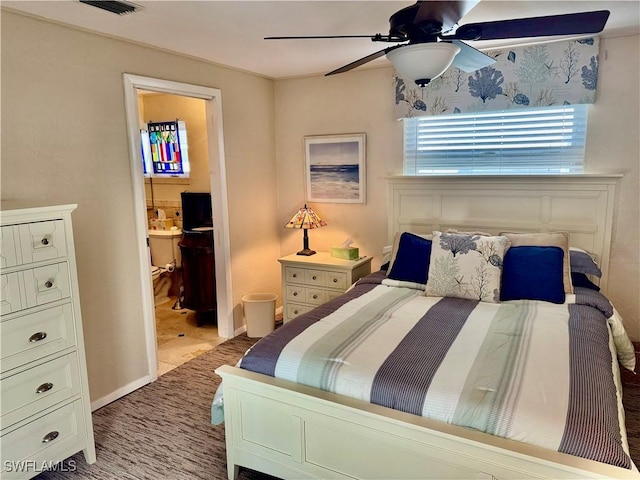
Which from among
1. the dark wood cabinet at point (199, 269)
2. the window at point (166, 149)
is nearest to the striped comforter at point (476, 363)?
the dark wood cabinet at point (199, 269)

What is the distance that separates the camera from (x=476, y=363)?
6.17ft

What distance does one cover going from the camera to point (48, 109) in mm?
2467

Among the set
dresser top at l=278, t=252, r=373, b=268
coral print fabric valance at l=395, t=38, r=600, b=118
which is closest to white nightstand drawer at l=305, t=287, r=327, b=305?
dresser top at l=278, t=252, r=373, b=268

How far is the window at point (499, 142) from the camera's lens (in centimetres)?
318

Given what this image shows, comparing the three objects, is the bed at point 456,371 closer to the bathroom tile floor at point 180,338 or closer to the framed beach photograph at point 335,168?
the framed beach photograph at point 335,168

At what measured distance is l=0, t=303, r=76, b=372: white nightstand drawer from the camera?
1939 mm

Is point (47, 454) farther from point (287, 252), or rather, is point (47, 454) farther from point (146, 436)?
point (287, 252)

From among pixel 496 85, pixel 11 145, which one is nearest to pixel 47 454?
pixel 11 145

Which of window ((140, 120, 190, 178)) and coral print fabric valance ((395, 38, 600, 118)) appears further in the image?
window ((140, 120, 190, 178))

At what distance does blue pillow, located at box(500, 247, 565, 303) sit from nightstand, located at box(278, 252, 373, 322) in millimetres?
1270

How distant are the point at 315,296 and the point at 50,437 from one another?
7.07ft

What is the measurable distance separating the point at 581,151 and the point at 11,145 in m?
3.63

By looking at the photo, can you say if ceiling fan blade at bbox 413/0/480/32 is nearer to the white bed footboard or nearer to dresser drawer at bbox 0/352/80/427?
Result: the white bed footboard

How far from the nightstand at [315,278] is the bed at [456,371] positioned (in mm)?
526
